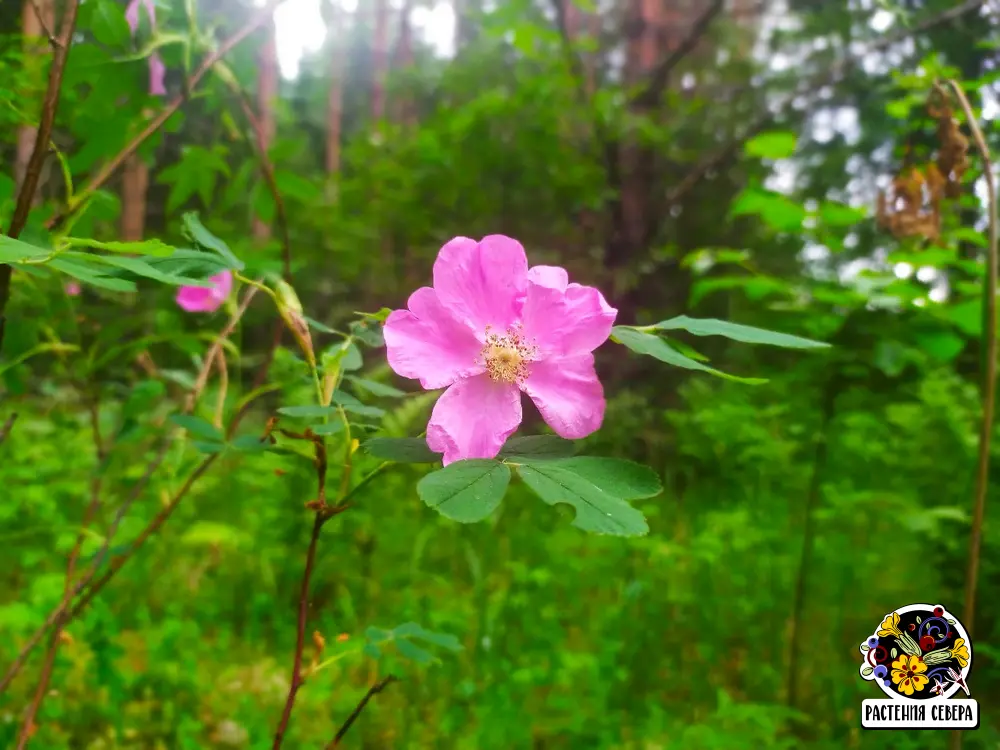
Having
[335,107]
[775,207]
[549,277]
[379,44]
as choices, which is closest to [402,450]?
[549,277]

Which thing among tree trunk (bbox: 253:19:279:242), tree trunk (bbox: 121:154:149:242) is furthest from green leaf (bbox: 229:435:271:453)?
tree trunk (bbox: 121:154:149:242)

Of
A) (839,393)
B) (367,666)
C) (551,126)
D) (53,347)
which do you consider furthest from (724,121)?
(53,347)

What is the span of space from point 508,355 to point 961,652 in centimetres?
83

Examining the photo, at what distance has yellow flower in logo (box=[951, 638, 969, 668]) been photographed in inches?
35.9

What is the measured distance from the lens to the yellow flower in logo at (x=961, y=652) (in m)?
0.91

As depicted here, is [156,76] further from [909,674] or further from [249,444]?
[909,674]

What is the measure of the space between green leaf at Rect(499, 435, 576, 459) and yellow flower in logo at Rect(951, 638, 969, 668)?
29.7 inches

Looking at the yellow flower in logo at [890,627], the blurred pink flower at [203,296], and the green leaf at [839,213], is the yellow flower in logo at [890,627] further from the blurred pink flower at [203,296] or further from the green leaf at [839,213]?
the blurred pink flower at [203,296]

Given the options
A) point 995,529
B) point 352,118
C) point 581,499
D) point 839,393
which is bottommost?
point 581,499

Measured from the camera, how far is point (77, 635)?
1.58 m

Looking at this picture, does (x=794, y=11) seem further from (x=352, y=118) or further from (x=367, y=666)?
(x=352, y=118)

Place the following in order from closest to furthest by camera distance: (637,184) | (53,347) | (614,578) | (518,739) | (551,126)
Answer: (53,347), (518,739), (614,578), (551,126), (637,184)

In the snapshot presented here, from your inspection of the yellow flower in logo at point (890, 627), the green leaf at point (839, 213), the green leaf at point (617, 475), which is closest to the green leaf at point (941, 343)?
the green leaf at point (839, 213)

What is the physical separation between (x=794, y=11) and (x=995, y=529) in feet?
10.9
